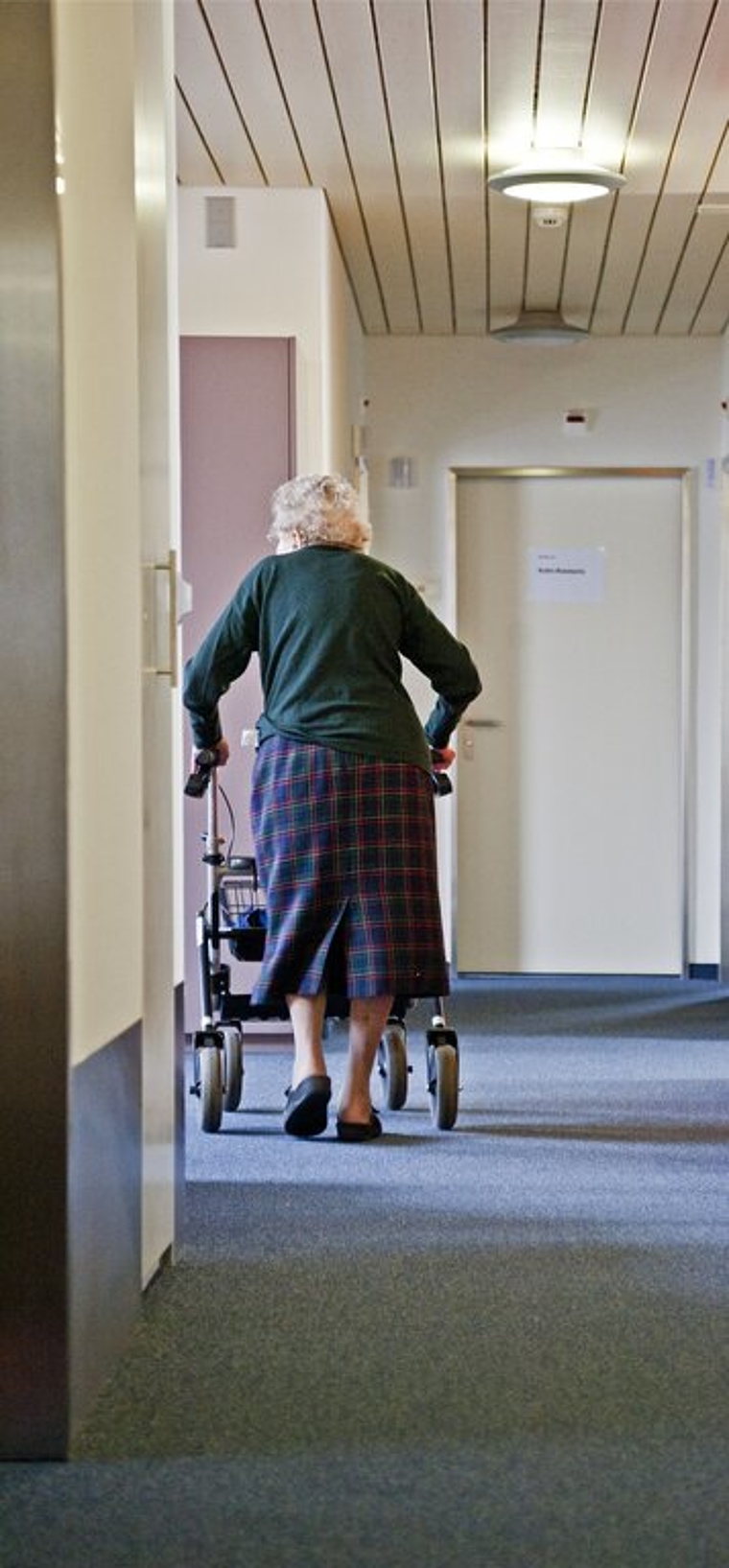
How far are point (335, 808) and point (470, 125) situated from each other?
2248 millimetres

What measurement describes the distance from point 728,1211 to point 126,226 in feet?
6.85

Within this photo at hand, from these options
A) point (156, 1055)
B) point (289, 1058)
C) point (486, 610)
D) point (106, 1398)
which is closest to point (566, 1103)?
point (289, 1058)

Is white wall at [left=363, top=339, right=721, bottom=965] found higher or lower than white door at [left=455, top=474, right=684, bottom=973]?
higher

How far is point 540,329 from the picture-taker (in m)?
8.74

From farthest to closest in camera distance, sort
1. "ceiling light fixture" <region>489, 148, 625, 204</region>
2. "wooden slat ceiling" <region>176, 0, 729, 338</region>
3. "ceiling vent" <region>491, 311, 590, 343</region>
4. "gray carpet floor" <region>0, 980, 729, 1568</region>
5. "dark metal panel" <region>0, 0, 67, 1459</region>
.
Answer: "ceiling vent" <region>491, 311, 590, 343</region>, "ceiling light fixture" <region>489, 148, 625, 204</region>, "wooden slat ceiling" <region>176, 0, 729, 338</region>, "dark metal panel" <region>0, 0, 67, 1459</region>, "gray carpet floor" <region>0, 980, 729, 1568</region>

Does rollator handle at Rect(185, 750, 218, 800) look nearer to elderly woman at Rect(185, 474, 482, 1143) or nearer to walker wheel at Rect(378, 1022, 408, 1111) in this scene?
elderly woman at Rect(185, 474, 482, 1143)

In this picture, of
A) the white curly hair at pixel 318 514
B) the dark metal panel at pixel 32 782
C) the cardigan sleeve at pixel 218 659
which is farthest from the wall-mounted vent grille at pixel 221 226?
the dark metal panel at pixel 32 782

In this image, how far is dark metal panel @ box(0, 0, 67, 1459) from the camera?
2623mm

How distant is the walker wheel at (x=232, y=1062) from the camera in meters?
5.13

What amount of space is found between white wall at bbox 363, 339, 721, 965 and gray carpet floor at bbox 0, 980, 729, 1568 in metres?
4.23

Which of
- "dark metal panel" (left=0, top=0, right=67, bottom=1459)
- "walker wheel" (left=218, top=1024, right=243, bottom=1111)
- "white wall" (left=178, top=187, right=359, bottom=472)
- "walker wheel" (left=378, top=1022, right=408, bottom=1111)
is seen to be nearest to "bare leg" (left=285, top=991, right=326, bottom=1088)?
"walker wheel" (left=218, top=1024, right=243, bottom=1111)

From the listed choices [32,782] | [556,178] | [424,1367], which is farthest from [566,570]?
[32,782]

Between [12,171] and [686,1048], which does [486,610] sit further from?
[12,171]

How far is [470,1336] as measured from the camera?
316 centimetres
